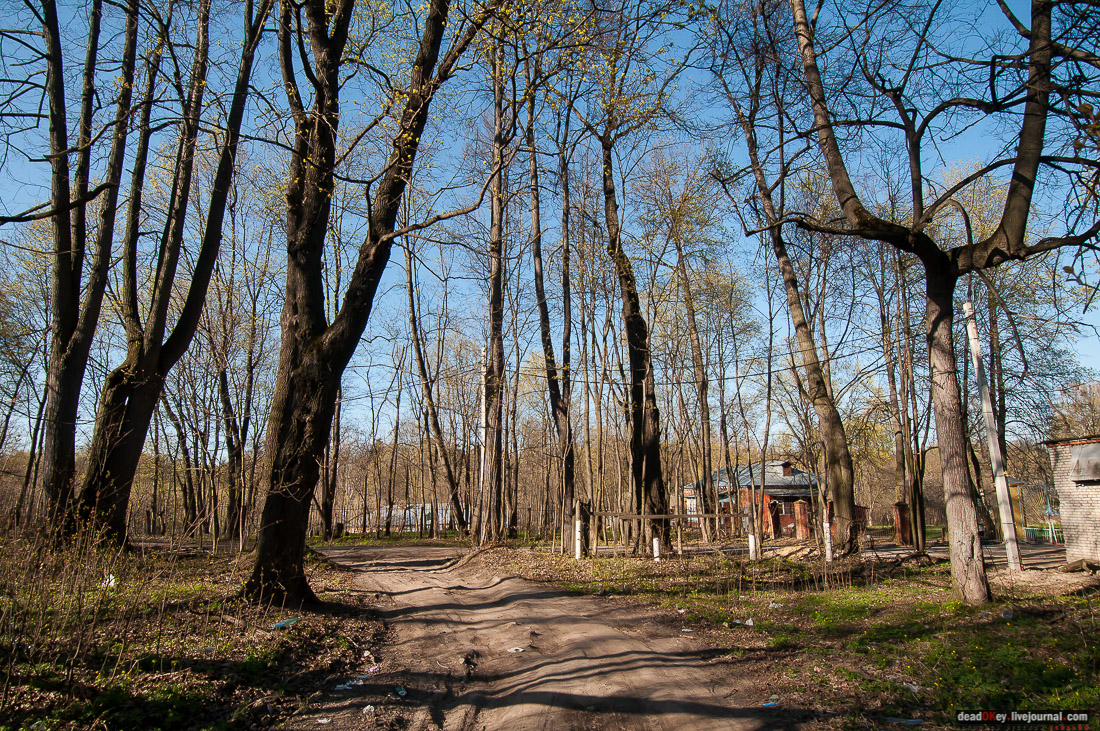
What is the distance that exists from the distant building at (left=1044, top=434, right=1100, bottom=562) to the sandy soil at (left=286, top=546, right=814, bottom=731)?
9.34m

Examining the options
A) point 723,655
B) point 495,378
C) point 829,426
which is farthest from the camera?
point 495,378

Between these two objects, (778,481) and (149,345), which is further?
(778,481)

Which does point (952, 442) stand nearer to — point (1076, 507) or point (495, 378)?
point (1076, 507)

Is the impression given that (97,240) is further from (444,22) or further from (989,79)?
(989,79)

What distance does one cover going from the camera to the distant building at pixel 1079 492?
11305 mm

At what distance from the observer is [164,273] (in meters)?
11.2

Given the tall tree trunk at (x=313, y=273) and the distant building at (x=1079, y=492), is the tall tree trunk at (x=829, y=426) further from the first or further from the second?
the tall tree trunk at (x=313, y=273)

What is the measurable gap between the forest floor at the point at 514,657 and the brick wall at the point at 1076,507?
260 cm

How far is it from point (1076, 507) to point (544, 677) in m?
12.2

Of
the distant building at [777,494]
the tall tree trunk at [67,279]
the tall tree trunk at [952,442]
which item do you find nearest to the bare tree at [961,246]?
the tall tree trunk at [952,442]

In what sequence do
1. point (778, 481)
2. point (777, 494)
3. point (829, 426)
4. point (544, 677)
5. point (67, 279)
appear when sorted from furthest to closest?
point (778, 481) < point (777, 494) < point (829, 426) < point (67, 279) < point (544, 677)

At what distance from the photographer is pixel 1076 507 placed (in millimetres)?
11711

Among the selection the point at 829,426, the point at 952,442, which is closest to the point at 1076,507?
the point at 829,426

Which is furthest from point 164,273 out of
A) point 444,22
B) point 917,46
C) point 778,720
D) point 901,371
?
point 901,371
